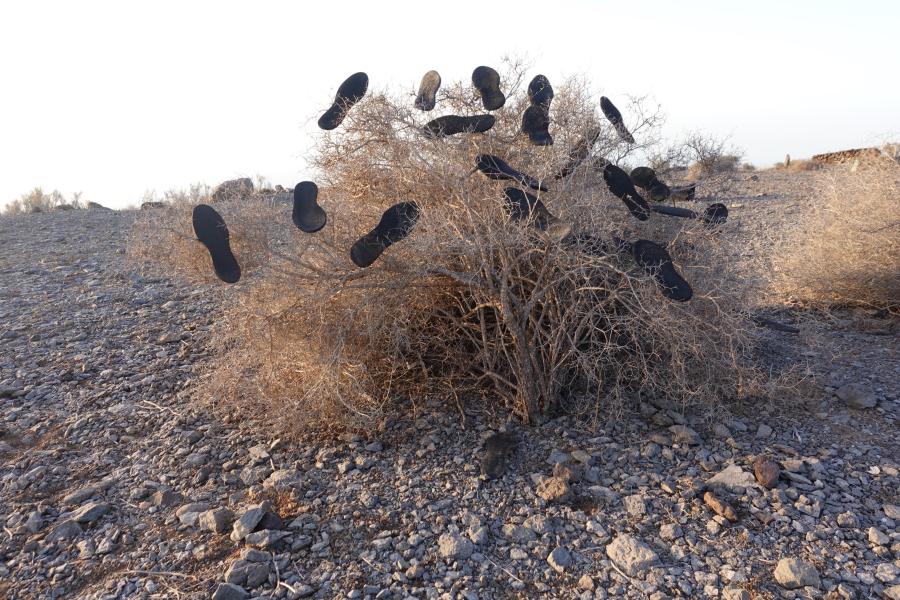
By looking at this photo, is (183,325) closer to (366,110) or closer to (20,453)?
(20,453)

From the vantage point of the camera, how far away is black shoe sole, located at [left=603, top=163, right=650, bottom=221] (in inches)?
139

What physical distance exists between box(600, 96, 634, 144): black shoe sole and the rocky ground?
156 centimetres

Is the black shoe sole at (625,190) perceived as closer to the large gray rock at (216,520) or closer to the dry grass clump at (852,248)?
the large gray rock at (216,520)

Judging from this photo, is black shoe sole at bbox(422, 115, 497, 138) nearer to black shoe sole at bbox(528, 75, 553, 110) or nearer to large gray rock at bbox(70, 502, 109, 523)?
black shoe sole at bbox(528, 75, 553, 110)

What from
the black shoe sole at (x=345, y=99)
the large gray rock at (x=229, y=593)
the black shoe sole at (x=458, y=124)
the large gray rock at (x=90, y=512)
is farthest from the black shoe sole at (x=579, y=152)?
the large gray rock at (x=90, y=512)

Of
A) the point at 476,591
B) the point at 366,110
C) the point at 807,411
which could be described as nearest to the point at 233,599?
the point at 476,591

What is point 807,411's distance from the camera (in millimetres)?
3719

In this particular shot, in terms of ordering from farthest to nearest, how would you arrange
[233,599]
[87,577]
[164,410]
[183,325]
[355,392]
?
[183,325] → [164,410] → [355,392] → [87,577] → [233,599]

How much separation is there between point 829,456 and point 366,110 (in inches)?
119

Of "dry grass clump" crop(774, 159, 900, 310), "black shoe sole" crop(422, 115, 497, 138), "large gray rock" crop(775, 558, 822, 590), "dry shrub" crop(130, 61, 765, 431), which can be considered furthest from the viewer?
"dry grass clump" crop(774, 159, 900, 310)

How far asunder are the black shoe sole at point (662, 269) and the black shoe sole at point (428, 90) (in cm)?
141

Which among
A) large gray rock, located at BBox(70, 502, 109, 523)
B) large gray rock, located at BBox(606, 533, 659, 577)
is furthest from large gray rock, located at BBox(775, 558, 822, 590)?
large gray rock, located at BBox(70, 502, 109, 523)

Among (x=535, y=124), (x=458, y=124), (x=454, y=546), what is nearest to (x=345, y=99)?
(x=458, y=124)

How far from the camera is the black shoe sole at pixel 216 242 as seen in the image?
10.6 ft
